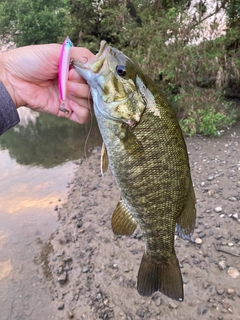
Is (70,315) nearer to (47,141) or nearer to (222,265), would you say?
(222,265)

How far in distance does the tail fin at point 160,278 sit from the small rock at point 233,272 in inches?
72.3

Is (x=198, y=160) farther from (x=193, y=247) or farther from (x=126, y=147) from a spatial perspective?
(x=126, y=147)

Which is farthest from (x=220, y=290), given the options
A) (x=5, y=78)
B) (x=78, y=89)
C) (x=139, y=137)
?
(x=5, y=78)

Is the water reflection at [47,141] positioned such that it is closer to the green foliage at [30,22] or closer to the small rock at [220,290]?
the green foliage at [30,22]

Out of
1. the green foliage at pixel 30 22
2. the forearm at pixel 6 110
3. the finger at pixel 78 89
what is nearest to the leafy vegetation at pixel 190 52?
the finger at pixel 78 89

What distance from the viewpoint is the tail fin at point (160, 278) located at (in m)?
2.02

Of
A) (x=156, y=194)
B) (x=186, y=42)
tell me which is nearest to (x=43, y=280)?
(x=156, y=194)

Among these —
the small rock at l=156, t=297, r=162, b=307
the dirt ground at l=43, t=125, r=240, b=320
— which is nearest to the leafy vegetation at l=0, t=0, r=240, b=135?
the dirt ground at l=43, t=125, r=240, b=320

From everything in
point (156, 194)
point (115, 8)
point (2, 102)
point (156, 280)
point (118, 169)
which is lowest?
point (156, 280)

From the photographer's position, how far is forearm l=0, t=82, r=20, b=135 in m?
2.13

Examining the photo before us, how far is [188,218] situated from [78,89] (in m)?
1.08

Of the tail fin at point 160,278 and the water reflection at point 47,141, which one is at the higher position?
the tail fin at point 160,278

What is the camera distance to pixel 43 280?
4.59 meters

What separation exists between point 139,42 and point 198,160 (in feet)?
12.2
